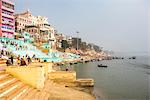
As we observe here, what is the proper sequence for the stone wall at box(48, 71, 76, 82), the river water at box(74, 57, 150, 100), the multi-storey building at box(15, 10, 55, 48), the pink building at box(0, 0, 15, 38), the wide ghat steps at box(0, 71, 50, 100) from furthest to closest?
the multi-storey building at box(15, 10, 55, 48) < the pink building at box(0, 0, 15, 38) < the stone wall at box(48, 71, 76, 82) < the river water at box(74, 57, 150, 100) < the wide ghat steps at box(0, 71, 50, 100)

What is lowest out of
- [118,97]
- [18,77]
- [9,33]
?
[118,97]

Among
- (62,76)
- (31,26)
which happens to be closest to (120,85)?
(62,76)

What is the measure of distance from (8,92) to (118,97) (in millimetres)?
12546

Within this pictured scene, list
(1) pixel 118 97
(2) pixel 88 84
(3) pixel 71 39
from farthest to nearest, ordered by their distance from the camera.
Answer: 1. (3) pixel 71 39
2. (2) pixel 88 84
3. (1) pixel 118 97

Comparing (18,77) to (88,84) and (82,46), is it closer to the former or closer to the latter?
(88,84)

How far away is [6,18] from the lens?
61.6 meters

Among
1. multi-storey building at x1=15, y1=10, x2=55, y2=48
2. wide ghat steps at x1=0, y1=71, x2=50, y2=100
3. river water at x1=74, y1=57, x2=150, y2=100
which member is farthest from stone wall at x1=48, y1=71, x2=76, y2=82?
multi-storey building at x1=15, y1=10, x2=55, y2=48

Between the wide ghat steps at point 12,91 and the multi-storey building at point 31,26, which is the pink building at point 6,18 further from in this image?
the wide ghat steps at point 12,91

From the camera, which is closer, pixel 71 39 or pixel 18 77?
pixel 18 77

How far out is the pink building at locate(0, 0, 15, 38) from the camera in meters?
59.2

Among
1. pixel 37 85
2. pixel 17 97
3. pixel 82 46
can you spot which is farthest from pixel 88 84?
pixel 82 46

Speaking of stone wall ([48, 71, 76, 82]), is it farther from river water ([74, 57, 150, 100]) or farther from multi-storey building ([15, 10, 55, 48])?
multi-storey building ([15, 10, 55, 48])

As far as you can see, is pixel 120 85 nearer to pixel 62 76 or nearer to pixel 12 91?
pixel 62 76

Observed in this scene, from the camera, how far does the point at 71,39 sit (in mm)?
147000
